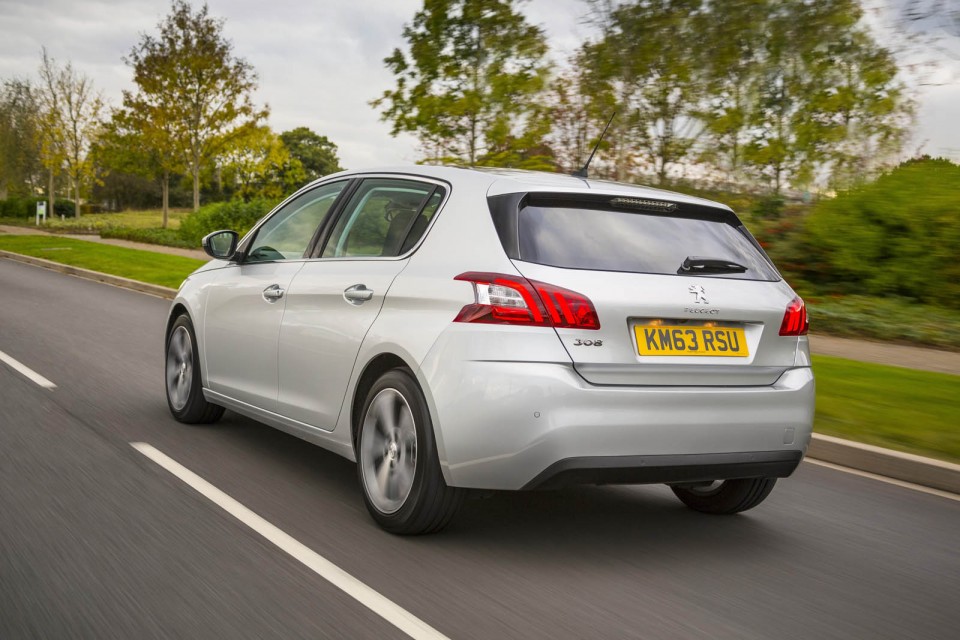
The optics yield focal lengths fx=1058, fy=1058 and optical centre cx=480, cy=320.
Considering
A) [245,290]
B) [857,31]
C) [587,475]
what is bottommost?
[587,475]

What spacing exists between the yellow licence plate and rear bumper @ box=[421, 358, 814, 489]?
15cm

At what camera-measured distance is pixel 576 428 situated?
161 inches

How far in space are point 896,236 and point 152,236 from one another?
2743 cm

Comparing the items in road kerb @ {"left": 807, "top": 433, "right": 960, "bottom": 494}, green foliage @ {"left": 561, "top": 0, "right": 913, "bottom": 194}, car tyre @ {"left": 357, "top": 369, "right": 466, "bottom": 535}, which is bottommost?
road kerb @ {"left": 807, "top": 433, "right": 960, "bottom": 494}

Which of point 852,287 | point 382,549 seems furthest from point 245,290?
point 852,287

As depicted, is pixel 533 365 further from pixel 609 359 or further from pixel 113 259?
pixel 113 259

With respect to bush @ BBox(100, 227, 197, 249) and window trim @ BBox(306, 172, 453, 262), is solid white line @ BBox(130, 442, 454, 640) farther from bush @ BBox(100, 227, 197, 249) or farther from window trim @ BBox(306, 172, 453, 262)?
bush @ BBox(100, 227, 197, 249)

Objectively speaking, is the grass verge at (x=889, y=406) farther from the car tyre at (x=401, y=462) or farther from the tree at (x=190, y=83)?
the tree at (x=190, y=83)

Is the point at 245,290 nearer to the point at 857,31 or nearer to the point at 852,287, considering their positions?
the point at 852,287

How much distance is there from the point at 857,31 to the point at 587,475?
1454 centimetres

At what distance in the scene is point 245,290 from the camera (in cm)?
623

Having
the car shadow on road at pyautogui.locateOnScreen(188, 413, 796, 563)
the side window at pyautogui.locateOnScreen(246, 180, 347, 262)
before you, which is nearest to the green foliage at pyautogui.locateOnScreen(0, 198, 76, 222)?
the side window at pyautogui.locateOnScreen(246, 180, 347, 262)

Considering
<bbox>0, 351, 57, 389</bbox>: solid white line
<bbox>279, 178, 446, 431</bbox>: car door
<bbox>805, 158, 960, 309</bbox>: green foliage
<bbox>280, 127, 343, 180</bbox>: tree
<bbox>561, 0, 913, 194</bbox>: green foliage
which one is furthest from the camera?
<bbox>280, 127, 343, 180</bbox>: tree

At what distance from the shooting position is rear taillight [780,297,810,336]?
4.68m
